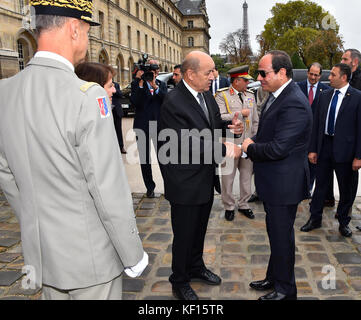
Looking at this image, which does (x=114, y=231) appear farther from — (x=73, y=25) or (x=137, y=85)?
(x=137, y=85)

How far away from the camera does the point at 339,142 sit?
14.4 ft

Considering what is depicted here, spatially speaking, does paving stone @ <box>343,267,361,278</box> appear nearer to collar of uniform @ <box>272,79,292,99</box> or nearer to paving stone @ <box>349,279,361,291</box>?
paving stone @ <box>349,279,361,291</box>

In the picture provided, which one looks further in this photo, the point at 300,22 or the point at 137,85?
the point at 300,22

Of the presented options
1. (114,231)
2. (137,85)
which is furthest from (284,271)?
(137,85)

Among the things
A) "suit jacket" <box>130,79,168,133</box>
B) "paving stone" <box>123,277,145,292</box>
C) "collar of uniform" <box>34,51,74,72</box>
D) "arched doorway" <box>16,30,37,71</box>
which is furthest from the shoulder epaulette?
"arched doorway" <box>16,30,37,71</box>

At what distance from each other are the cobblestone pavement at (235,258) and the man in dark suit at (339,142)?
0.29 metres

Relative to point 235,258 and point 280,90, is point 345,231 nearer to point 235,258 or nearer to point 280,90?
point 235,258

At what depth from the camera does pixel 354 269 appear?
3.54 meters

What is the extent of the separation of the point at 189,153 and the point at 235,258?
1.64 metres

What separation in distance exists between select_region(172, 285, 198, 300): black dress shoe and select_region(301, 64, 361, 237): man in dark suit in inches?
85.6

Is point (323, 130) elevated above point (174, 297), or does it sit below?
above

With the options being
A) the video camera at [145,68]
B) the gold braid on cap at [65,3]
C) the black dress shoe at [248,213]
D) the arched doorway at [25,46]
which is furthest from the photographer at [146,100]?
the arched doorway at [25,46]

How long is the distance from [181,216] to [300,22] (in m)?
57.6

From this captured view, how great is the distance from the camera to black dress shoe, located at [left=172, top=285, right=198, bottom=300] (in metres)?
3.02
